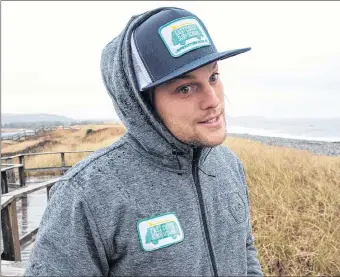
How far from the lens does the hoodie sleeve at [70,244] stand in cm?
106

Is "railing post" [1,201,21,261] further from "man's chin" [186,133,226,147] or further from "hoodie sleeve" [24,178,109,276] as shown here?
"man's chin" [186,133,226,147]

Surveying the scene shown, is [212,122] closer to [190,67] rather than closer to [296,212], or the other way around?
[190,67]

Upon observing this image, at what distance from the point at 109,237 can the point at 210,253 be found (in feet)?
1.06

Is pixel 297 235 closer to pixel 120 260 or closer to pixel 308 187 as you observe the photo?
pixel 308 187

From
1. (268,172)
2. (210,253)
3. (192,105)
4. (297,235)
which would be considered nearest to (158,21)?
(192,105)

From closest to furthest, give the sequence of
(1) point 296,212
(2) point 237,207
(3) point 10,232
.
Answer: (2) point 237,207
(3) point 10,232
(1) point 296,212

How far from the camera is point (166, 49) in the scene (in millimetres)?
1187

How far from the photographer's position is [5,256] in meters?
3.35

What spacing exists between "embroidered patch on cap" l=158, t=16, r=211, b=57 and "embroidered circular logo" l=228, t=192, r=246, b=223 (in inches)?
19.2

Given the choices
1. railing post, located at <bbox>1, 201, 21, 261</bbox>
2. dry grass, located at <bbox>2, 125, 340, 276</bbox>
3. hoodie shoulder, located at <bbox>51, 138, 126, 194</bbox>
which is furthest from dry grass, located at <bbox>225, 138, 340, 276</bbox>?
hoodie shoulder, located at <bbox>51, 138, 126, 194</bbox>

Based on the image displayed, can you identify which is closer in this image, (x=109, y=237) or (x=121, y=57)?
(x=109, y=237)

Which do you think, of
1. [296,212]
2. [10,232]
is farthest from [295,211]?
[10,232]

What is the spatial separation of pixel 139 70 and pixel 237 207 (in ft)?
1.76

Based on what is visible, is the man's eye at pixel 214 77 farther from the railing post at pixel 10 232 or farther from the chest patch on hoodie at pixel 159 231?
the railing post at pixel 10 232
